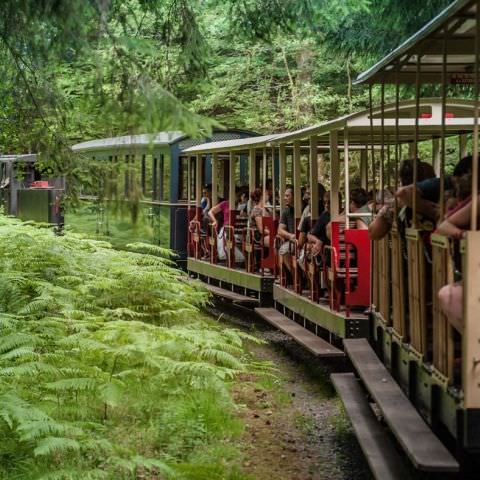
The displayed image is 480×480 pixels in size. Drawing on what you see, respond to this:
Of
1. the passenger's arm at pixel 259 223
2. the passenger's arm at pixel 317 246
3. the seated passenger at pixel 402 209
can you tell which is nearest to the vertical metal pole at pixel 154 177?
the passenger's arm at pixel 259 223

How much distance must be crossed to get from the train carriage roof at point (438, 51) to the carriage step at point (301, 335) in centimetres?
289

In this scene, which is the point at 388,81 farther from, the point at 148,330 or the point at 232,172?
the point at 232,172

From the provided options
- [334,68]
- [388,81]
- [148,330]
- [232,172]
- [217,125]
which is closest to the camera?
[217,125]

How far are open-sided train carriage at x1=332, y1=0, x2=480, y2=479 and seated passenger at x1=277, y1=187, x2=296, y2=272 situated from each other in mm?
3543

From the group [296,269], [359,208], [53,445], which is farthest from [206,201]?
[53,445]

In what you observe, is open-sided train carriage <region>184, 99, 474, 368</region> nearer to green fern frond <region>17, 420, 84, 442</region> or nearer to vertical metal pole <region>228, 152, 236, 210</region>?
vertical metal pole <region>228, 152, 236, 210</region>

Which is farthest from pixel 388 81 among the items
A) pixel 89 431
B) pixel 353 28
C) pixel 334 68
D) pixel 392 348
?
pixel 334 68

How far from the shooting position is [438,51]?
21.5 feet

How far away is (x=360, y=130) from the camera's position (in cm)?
970

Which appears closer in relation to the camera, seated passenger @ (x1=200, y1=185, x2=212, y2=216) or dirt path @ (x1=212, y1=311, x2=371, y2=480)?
dirt path @ (x1=212, y1=311, x2=371, y2=480)

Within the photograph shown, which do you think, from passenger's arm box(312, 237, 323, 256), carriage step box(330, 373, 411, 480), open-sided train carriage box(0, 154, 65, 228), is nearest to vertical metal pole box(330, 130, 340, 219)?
passenger's arm box(312, 237, 323, 256)

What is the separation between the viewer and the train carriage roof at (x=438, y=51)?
503 cm

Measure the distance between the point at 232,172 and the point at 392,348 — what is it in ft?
26.9

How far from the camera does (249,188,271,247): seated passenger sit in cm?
1313
